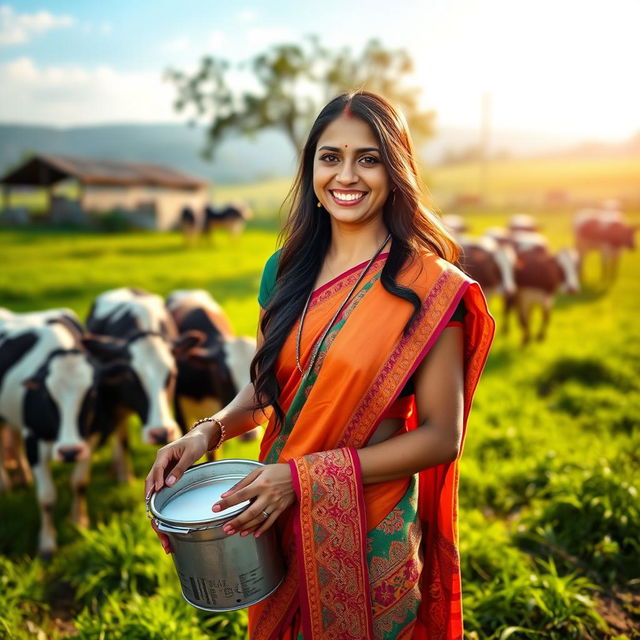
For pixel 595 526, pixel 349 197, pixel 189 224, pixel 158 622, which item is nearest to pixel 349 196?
pixel 349 197

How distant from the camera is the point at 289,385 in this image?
6.01ft

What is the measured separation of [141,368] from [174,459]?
2464mm

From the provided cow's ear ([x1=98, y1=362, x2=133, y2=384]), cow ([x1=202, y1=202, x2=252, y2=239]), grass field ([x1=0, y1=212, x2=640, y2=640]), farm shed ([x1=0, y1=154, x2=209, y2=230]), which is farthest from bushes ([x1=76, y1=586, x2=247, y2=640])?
farm shed ([x1=0, y1=154, x2=209, y2=230])

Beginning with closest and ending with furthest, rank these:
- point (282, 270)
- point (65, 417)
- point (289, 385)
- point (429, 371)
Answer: point (429, 371) < point (289, 385) < point (282, 270) < point (65, 417)

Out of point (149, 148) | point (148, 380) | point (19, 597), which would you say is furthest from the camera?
point (149, 148)

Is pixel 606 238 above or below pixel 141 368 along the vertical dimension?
below

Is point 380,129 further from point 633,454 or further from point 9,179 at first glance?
point 9,179

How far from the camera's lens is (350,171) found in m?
1.68

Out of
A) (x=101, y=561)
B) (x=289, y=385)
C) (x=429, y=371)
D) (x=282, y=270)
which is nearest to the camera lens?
(x=429, y=371)

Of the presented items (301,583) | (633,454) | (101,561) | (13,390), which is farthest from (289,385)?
(633,454)

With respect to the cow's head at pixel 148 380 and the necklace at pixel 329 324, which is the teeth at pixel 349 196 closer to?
the necklace at pixel 329 324

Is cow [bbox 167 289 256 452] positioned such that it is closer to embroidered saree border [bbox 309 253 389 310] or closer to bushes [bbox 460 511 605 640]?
bushes [bbox 460 511 605 640]

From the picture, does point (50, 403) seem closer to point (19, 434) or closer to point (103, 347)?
point (103, 347)

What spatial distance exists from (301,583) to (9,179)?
27456 millimetres
